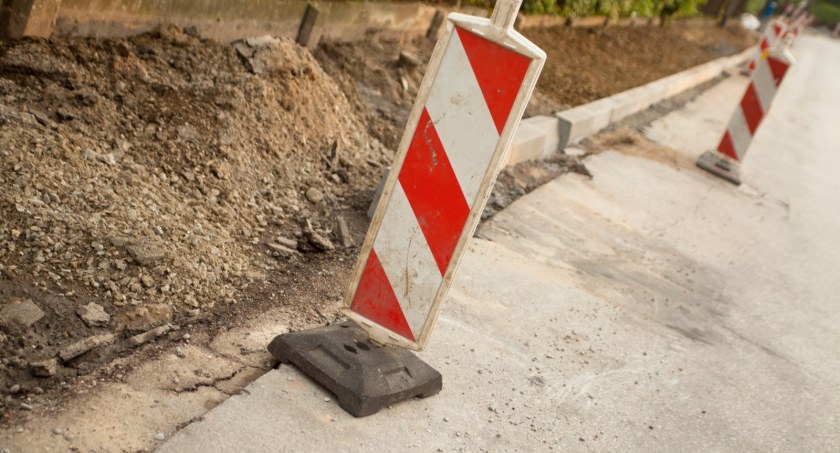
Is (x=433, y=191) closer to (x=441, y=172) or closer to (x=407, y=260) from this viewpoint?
(x=441, y=172)

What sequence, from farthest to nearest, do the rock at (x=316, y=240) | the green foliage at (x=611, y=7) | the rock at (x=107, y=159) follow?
the green foliage at (x=611, y=7)
the rock at (x=316, y=240)
the rock at (x=107, y=159)

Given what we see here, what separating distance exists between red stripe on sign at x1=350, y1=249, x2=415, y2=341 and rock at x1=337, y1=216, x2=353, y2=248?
4.04 feet

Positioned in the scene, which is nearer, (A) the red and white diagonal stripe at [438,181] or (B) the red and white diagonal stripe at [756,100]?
(A) the red and white diagonal stripe at [438,181]

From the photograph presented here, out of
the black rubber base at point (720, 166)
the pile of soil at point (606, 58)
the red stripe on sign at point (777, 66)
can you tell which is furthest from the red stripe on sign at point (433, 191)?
the red stripe on sign at point (777, 66)

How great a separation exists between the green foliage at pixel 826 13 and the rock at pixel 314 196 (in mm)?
56145

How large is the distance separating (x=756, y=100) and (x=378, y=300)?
285 inches

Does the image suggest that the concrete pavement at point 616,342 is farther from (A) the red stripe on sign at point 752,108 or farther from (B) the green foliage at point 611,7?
(B) the green foliage at point 611,7

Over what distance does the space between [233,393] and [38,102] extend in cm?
Answer: 195

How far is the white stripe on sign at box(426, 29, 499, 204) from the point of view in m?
3.23

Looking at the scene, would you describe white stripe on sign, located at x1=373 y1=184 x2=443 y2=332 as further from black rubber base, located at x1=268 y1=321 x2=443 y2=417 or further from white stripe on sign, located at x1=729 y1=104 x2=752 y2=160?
white stripe on sign, located at x1=729 y1=104 x2=752 y2=160

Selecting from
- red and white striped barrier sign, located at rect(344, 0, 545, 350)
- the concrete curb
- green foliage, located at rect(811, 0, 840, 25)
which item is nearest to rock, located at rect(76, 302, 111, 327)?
red and white striped barrier sign, located at rect(344, 0, 545, 350)

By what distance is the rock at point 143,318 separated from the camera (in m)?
3.45

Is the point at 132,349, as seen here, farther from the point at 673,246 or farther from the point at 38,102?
the point at 673,246

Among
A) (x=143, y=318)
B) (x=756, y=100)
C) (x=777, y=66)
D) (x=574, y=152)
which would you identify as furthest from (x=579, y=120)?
(x=143, y=318)
